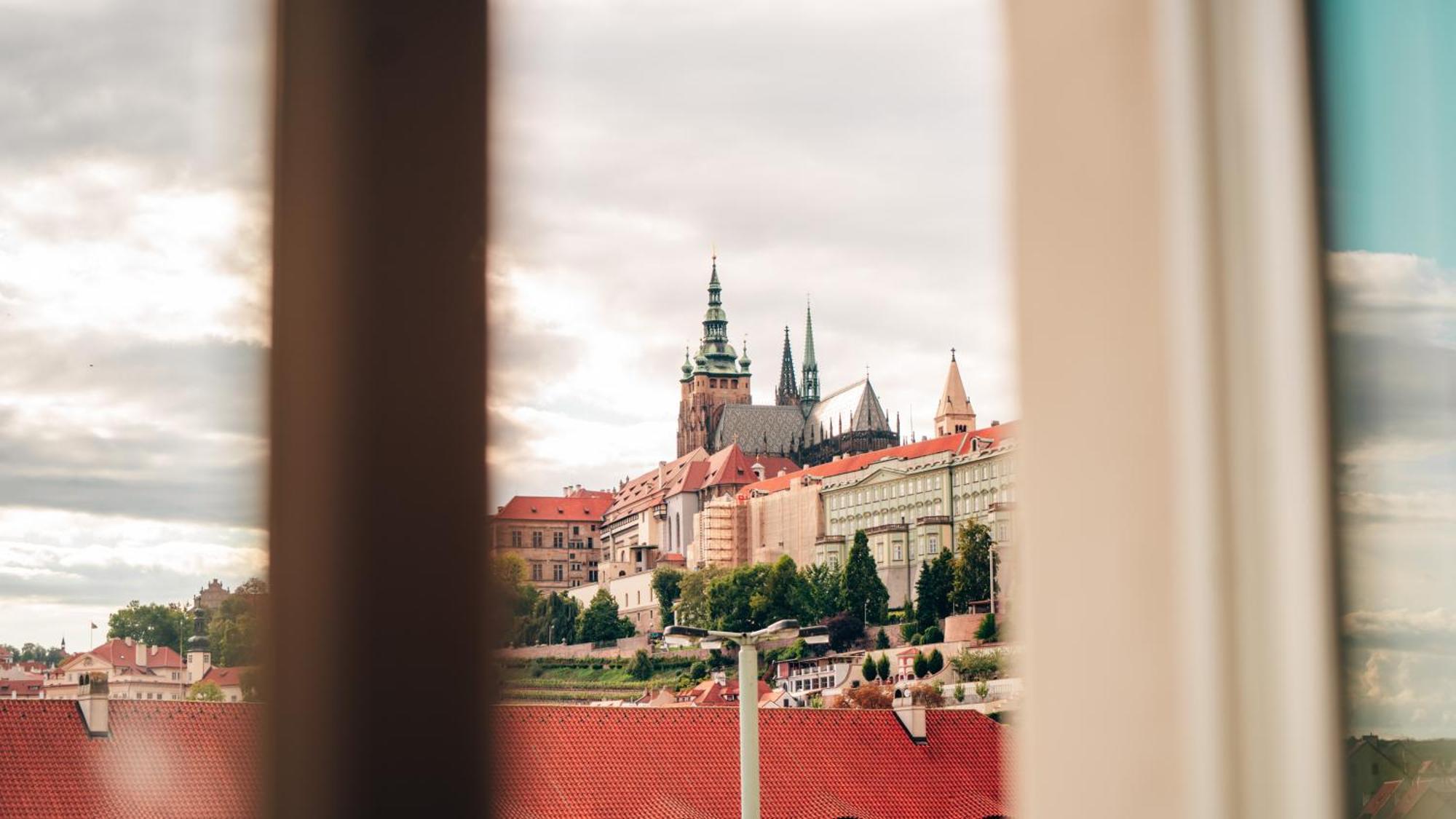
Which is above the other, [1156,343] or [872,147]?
[872,147]

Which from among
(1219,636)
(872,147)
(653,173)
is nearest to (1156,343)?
(1219,636)

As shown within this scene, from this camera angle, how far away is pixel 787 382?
178 centimetres

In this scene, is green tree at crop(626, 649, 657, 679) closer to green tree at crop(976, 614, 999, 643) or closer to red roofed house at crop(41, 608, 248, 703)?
green tree at crop(976, 614, 999, 643)

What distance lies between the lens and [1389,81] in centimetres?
66

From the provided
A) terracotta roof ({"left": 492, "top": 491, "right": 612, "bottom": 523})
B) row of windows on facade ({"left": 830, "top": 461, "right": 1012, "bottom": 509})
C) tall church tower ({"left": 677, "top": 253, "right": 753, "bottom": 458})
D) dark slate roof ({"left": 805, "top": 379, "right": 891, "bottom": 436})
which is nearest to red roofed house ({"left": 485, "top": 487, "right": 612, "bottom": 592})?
terracotta roof ({"left": 492, "top": 491, "right": 612, "bottom": 523})

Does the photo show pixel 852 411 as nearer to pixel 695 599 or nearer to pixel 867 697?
pixel 695 599

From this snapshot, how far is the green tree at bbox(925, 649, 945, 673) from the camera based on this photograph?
5.93 ft

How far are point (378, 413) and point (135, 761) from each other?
0.23m

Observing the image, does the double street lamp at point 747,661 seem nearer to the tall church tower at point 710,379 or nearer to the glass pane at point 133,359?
the tall church tower at point 710,379

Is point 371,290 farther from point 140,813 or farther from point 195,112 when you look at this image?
point 140,813

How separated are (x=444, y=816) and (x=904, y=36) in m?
Result: 0.98

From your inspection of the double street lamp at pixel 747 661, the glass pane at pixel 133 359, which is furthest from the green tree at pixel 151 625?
the double street lamp at pixel 747 661

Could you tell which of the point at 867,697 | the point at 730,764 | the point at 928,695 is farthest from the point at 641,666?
the point at 730,764

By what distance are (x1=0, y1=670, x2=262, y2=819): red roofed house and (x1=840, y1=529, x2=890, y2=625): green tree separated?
48.3 inches
